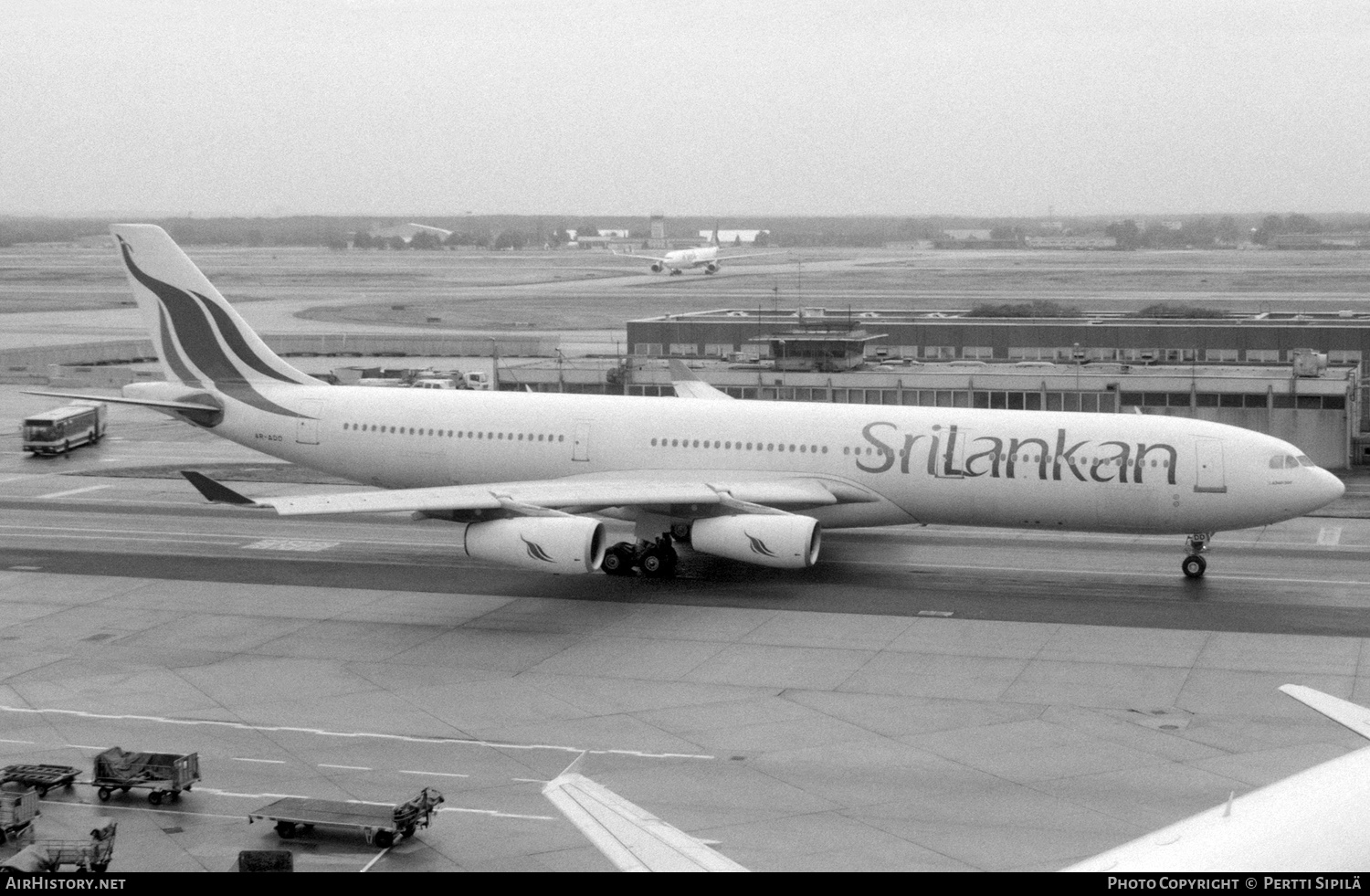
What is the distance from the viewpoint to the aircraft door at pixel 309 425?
130 feet

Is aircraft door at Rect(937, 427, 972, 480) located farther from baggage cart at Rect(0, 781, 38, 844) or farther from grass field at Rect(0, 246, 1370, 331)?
grass field at Rect(0, 246, 1370, 331)

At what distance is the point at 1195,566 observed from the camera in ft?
114

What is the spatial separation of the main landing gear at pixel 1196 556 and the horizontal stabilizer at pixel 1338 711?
21.0 metres

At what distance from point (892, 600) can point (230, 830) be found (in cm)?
1692

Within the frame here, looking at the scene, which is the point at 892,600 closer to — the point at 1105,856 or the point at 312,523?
the point at 312,523

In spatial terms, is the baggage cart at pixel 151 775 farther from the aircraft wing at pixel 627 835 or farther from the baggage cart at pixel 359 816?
the aircraft wing at pixel 627 835

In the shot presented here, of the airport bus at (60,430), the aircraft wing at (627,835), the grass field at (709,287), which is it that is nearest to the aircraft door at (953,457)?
the aircraft wing at (627,835)

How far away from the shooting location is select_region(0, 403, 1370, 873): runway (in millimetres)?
19984

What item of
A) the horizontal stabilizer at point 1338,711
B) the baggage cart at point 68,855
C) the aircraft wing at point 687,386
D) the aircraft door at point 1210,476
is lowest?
the baggage cart at point 68,855

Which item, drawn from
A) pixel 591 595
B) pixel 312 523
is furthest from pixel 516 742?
pixel 312 523

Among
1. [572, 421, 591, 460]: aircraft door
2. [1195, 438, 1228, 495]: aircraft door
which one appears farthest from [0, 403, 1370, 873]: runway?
[572, 421, 591, 460]: aircraft door

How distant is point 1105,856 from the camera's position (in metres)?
9.97

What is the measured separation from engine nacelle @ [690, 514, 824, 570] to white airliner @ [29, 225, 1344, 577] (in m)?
0.04

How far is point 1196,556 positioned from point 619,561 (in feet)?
42.6
